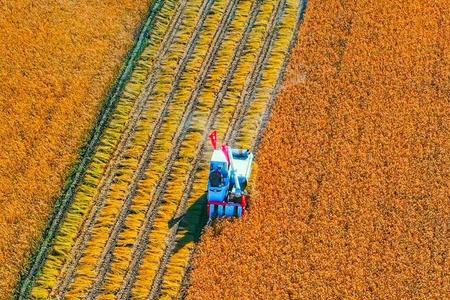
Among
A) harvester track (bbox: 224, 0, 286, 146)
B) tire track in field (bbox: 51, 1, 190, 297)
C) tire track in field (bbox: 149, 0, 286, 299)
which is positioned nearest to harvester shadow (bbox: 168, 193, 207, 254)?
tire track in field (bbox: 149, 0, 286, 299)

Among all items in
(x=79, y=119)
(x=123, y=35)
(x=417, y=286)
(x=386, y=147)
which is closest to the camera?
(x=417, y=286)

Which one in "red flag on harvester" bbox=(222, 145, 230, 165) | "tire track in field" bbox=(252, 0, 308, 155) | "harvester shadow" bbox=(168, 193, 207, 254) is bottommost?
"harvester shadow" bbox=(168, 193, 207, 254)

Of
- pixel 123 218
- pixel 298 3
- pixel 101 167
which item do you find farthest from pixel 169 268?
pixel 298 3

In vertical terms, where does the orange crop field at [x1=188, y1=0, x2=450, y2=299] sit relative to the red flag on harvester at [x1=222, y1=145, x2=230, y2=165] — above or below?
below

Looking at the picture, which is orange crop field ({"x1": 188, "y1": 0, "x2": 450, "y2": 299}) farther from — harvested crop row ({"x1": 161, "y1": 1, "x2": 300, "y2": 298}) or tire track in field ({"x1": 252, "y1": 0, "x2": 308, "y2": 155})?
harvested crop row ({"x1": 161, "y1": 1, "x2": 300, "y2": 298})

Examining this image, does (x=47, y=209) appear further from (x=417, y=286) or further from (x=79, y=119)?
(x=417, y=286)

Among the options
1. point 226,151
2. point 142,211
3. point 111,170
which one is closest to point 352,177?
point 226,151

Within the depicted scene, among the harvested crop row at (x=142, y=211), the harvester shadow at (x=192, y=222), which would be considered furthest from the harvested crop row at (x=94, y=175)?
the harvester shadow at (x=192, y=222)

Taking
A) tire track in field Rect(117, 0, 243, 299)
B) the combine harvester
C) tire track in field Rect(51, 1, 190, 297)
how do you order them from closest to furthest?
1. tire track in field Rect(117, 0, 243, 299)
2. tire track in field Rect(51, 1, 190, 297)
3. the combine harvester
